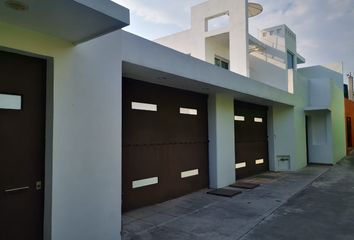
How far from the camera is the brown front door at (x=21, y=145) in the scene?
3.24m

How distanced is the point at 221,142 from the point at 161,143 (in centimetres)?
249

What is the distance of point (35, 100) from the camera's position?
3.52 meters

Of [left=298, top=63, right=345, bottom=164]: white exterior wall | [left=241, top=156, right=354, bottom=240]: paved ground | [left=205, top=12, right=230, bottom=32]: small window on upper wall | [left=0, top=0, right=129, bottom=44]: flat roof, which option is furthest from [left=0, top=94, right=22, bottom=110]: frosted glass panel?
[left=298, top=63, right=345, bottom=164]: white exterior wall

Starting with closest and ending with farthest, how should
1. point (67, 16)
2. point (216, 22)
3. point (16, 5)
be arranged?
point (16, 5), point (67, 16), point (216, 22)

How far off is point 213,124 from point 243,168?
2.92m

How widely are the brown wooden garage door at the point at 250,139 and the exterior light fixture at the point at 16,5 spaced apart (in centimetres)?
848

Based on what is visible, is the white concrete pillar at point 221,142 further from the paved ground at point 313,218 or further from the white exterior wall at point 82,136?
the white exterior wall at point 82,136

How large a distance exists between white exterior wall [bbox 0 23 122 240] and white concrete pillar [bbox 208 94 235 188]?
470 cm

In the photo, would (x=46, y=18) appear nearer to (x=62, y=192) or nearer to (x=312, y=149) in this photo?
(x=62, y=192)

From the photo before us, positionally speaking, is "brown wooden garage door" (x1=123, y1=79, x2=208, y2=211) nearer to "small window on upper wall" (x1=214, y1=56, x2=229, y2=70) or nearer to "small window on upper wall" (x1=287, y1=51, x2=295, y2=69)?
"small window on upper wall" (x1=214, y1=56, x2=229, y2=70)

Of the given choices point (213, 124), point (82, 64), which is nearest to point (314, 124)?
point (213, 124)

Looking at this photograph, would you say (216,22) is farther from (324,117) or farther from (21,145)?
(21,145)

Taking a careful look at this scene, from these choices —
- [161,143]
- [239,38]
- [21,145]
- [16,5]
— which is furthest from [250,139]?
[16,5]

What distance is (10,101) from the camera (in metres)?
3.31
